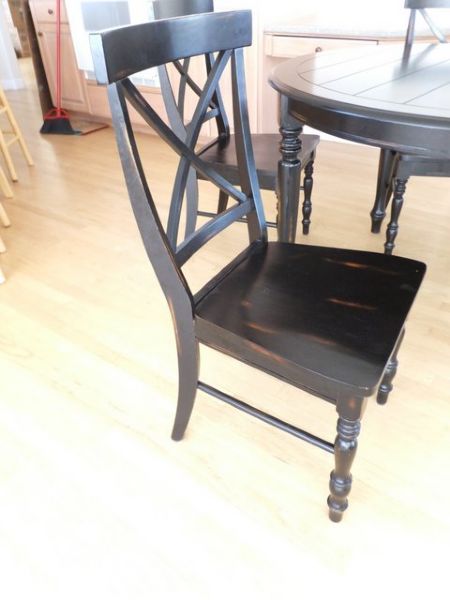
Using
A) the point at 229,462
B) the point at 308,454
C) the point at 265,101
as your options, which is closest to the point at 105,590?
the point at 229,462

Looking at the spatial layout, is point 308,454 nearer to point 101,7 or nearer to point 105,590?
point 105,590

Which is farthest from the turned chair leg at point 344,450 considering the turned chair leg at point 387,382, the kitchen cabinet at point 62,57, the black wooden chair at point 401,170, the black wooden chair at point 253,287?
the kitchen cabinet at point 62,57

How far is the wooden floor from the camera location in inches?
37.3

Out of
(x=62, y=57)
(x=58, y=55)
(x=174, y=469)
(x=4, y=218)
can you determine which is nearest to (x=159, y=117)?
(x=174, y=469)

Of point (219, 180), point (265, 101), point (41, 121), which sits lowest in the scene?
point (41, 121)

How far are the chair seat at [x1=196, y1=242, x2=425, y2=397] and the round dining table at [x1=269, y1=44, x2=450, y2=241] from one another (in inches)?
10.7

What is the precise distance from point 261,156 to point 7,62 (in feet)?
15.6

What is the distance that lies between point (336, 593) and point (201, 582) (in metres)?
0.27

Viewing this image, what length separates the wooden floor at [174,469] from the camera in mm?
947

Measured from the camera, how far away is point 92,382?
1.40m

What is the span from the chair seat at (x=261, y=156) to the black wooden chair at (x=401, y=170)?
318mm

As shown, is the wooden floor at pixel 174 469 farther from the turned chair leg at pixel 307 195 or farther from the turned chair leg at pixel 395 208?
the turned chair leg at pixel 307 195

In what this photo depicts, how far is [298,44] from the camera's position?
2.61m

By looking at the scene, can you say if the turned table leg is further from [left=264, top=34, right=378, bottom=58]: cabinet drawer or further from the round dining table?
[left=264, top=34, right=378, bottom=58]: cabinet drawer
